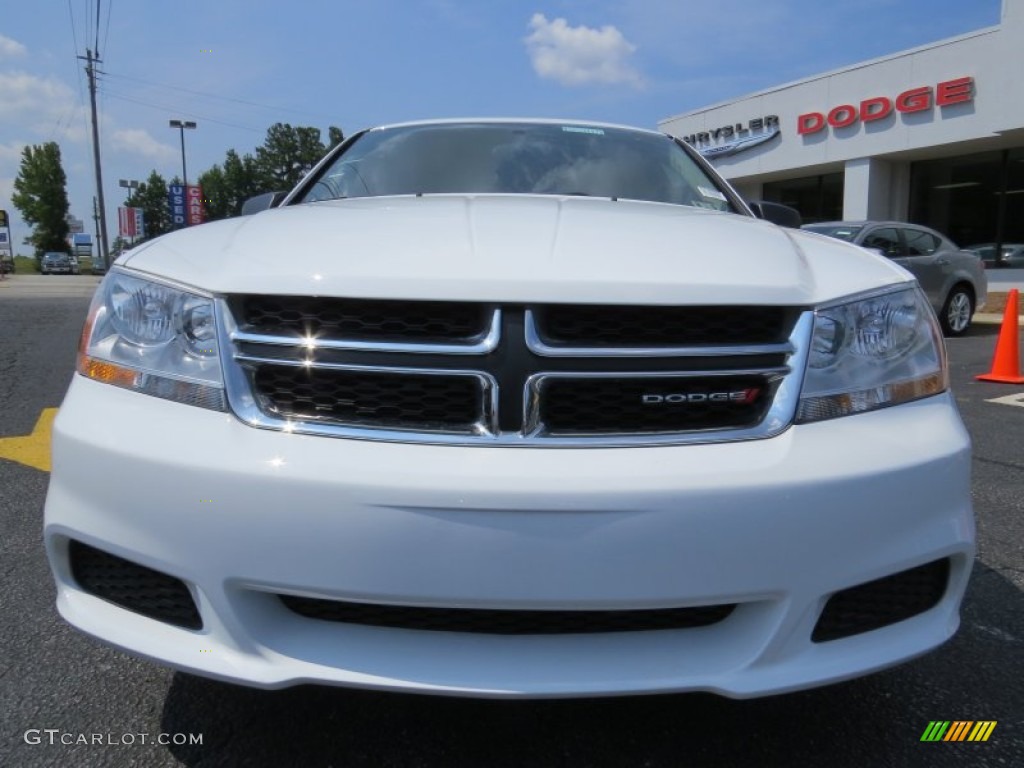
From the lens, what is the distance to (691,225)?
199 cm

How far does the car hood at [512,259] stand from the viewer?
148 cm

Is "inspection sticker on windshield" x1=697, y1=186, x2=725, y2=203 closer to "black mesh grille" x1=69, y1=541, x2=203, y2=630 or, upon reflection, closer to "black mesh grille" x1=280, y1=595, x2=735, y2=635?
"black mesh grille" x1=280, y1=595, x2=735, y2=635

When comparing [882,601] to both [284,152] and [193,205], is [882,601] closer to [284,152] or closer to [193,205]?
[193,205]

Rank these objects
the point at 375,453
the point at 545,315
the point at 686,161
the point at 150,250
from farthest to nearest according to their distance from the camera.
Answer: the point at 686,161
the point at 150,250
the point at 545,315
the point at 375,453

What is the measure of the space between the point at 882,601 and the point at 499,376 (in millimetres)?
871

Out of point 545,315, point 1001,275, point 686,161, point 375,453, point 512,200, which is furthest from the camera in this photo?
point 1001,275

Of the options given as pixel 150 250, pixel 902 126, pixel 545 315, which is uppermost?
pixel 902 126

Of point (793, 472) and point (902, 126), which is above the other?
point (902, 126)

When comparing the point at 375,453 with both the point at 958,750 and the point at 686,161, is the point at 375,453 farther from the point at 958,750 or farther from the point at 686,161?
the point at 686,161

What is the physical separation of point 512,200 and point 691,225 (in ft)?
1.82

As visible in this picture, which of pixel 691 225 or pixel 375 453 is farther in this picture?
pixel 691 225

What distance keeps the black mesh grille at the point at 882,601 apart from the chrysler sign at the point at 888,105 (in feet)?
57.0

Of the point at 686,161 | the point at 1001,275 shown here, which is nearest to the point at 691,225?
the point at 686,161

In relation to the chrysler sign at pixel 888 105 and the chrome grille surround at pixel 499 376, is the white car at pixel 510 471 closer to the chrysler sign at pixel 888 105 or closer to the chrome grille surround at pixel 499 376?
the chrome grille surround at pixel 499 376
